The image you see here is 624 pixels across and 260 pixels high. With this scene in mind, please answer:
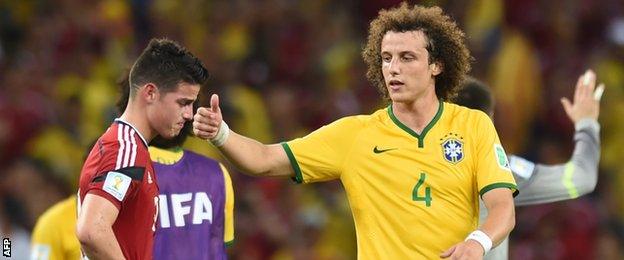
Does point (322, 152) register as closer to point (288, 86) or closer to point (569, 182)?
point (569, 182)

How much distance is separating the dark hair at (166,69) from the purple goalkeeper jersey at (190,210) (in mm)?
848

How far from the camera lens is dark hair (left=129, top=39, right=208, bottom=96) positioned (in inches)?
207

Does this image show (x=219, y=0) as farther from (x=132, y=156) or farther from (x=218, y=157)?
(x=132, y=156)

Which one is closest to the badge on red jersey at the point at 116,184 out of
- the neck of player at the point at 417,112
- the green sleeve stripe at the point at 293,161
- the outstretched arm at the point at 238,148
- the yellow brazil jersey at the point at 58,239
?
the outstretched arm at the point at 238,148

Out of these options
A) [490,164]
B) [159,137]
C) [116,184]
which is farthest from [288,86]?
[116,184]

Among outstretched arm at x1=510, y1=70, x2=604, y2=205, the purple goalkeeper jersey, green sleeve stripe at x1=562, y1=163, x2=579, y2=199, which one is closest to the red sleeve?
the purple goalkeeper jersey

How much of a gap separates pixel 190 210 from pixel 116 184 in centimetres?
121

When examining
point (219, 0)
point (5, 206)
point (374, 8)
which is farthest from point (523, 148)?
point (5, 206)

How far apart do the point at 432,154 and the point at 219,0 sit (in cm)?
683

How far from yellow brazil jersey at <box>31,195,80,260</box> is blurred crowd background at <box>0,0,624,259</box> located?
2.22m

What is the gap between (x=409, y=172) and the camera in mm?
5434

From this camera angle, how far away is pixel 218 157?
395 inches

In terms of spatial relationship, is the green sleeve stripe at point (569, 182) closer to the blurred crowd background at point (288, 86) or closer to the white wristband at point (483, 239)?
the white wristband at point (483, 239)

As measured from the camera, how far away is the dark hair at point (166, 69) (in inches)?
207
